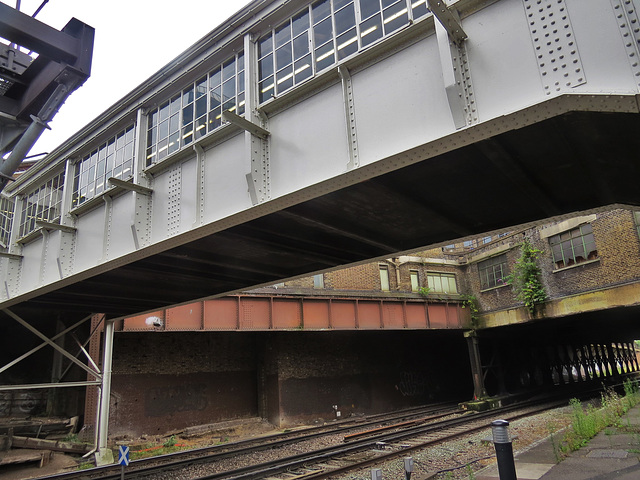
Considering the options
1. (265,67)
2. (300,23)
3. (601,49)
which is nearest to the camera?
(601,49)

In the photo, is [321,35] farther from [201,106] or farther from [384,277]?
[384,277]

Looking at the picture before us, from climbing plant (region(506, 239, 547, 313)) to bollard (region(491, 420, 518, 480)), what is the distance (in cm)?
1687

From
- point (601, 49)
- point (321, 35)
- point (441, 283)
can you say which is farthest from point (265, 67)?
point (441, 283)

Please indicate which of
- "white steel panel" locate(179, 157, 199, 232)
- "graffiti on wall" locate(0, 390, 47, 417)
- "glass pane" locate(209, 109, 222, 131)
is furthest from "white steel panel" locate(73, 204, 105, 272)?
"graffiti on wall" locate(0, 390, 47, 417)

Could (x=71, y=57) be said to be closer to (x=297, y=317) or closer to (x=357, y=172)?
(x=357, y=172)

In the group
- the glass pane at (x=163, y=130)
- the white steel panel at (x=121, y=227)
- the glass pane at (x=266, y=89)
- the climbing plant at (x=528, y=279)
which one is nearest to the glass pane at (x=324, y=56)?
the glass pane at (x=266, y=89)

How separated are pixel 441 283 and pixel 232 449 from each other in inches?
593

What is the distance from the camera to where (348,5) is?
6445mm

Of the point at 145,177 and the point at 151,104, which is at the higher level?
the point at 151,104

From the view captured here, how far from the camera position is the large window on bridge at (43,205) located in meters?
12.3

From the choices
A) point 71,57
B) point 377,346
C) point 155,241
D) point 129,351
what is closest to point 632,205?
point 155,241

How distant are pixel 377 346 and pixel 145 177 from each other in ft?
59.2

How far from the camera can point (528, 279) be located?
2122cm

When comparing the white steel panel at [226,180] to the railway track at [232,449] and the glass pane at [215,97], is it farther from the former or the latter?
the railway track at [232,449]
